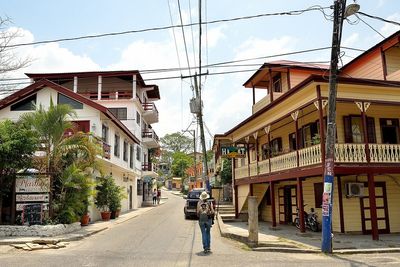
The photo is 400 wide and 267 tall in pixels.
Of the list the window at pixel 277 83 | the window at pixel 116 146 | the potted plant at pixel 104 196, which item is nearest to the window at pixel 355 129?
the window at pixel 277 83

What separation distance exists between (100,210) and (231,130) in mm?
9580

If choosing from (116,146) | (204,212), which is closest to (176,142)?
(116,146)

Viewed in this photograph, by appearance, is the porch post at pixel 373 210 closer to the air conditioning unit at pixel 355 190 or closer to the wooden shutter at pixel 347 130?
the air conditioning unit at pixel 355 190

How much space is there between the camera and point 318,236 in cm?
1533

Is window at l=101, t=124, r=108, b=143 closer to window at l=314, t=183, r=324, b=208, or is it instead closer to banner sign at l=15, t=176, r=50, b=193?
banner sign at l=15, t=176, r=50, b=193

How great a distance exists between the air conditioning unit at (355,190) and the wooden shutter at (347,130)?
1923 mm

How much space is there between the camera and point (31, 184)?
16438mm

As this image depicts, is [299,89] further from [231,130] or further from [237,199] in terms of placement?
[237,199]

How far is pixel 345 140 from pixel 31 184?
1341cm

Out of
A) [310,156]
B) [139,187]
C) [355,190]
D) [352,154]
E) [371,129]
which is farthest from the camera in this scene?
[139,187]

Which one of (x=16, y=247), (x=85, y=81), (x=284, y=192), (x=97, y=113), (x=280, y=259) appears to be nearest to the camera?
(x=280, y=259)

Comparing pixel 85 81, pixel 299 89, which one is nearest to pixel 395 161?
pixel 299 89

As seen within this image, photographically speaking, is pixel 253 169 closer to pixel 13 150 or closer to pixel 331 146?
pixel 331 146

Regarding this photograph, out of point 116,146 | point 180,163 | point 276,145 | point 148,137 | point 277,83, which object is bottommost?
point 276,145
